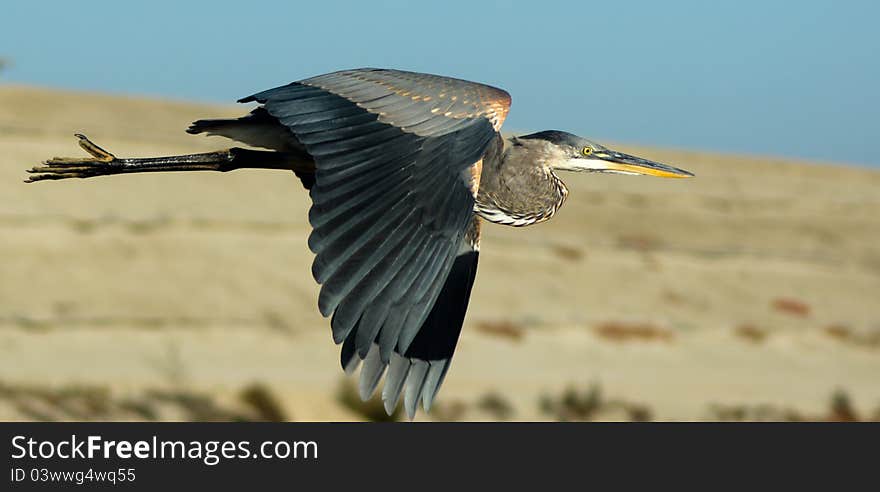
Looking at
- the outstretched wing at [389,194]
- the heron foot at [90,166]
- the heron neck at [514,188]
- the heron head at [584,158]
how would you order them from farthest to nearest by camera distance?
the heron foot at [90,166], the heron head at [584,158], the heron neck at [514,188], the outstretched wing at [389,194]

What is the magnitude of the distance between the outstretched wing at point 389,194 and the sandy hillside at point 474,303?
10.6 m

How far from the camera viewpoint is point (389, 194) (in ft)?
18.9

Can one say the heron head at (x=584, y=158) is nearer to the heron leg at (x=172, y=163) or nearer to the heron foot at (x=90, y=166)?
the heron leg at (x=172, y=163)

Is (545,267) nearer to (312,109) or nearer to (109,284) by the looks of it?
(109,284)

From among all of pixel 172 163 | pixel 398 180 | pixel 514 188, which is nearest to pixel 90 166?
pixel 172 163

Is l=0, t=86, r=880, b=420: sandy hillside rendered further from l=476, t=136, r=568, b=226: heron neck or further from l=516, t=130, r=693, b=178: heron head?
l=476, t=136, r=568, b=226: heron neck

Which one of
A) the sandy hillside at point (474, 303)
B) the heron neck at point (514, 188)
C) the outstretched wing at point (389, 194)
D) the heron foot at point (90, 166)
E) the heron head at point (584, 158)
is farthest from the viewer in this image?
the sandy hillside at point (474, 303)

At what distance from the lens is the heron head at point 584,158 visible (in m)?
7.12

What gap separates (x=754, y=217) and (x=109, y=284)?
19.4m

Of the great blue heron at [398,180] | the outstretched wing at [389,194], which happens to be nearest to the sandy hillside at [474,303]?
the great blue heron at [398,180]

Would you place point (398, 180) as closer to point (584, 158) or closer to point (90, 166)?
point (584, 158)

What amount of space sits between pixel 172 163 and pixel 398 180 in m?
1.95

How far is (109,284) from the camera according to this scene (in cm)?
2517

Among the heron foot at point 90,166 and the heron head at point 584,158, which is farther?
the heron foot at point 90,166
